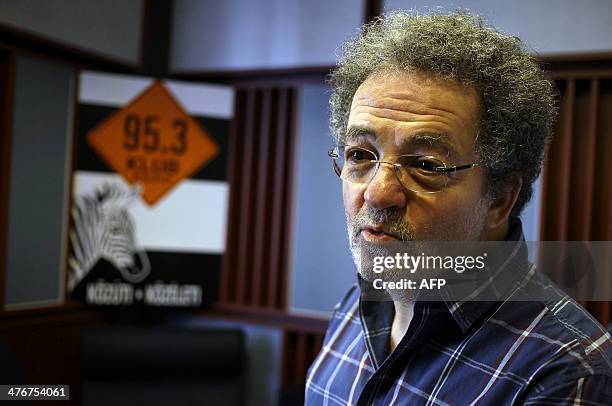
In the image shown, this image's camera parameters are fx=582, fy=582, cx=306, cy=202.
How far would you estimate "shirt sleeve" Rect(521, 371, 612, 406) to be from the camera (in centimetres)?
66

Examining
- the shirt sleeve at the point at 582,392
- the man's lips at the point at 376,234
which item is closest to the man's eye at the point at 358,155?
the man's lips at the point at 376,234

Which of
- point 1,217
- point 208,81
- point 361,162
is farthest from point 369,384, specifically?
point 208,81

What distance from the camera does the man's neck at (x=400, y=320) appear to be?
92cm

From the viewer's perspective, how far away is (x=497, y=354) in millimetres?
763

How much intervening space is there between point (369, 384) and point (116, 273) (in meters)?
1.63

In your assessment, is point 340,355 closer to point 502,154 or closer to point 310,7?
point 502,154

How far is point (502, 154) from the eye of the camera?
2.84ft

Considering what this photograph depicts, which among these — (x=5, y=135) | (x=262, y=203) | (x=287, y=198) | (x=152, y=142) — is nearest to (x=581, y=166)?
(x=287, y=198)

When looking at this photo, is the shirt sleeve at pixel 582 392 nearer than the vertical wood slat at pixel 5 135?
Yes

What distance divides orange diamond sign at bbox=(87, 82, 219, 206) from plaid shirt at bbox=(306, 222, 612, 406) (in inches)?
61.9

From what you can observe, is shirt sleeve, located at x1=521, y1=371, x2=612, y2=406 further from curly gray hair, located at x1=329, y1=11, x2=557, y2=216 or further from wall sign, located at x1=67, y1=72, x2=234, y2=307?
wall sign, located at x1=67, y1=72, x2=234, y2=307

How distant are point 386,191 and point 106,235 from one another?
5.65 ft

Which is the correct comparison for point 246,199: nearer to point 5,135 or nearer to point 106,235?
point 106,235

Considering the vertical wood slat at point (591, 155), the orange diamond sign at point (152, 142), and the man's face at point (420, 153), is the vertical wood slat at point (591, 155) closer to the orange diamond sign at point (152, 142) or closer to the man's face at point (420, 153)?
the man's face at point (420, 153)
